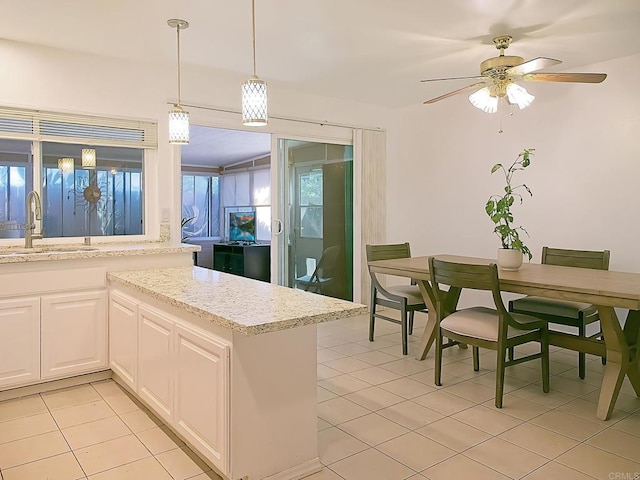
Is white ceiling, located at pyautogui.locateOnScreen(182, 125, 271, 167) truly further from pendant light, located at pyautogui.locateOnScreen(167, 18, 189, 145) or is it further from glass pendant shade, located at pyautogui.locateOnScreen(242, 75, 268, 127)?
glass pendant shade, located at pyautogui.locateOnScreen(242, 75, 268, 127)

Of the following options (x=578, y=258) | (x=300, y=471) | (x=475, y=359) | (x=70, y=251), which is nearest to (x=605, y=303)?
(x=475, y=359)

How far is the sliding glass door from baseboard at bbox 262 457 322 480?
2.89 m

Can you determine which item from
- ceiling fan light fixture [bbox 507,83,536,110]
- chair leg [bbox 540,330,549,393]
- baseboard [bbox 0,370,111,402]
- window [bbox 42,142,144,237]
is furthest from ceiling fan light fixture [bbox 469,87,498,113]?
baseboard [bbox 0,370,111,402]

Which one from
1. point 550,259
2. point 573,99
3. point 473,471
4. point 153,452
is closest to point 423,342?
point 550,259

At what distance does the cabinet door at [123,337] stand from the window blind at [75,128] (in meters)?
1.39

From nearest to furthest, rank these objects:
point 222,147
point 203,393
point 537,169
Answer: point 203,393 → point 537,169 → point 222,147

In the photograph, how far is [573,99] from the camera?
4.12 metres

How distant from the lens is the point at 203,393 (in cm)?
204

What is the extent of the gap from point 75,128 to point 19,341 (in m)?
1.68

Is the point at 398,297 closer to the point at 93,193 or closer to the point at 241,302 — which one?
the point at 241,302

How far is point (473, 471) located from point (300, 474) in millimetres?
779

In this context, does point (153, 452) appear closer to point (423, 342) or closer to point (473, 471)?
point (473, 471)

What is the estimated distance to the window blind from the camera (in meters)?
3.46

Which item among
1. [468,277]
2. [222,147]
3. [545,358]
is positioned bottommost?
[545,358]
